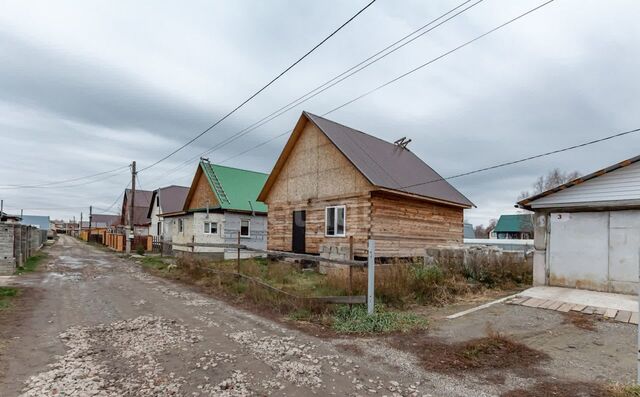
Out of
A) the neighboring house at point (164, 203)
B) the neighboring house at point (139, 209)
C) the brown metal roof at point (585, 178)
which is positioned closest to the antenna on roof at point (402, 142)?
the brown metal roof at point (585, 178)

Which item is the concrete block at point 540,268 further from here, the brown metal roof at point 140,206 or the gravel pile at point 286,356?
the brown metal roof at point 140,206

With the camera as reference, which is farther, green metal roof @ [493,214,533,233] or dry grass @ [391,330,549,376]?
green metal roof @ [493,214,533,233]

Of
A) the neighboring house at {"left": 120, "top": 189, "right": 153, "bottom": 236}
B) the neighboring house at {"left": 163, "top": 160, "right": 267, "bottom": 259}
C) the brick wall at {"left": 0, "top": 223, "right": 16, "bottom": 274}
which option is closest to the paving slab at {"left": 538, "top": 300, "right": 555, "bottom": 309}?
the neighboring house at {"left": 163, "top": 160, "right": 267, "bottom": 259}

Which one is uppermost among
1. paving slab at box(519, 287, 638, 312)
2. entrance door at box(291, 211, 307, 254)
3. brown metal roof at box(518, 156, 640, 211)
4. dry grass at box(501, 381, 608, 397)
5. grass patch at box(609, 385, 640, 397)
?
brown metal roof at box(518, 156, 640, 211)

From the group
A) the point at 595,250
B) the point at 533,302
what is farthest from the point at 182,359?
the point at 595,250

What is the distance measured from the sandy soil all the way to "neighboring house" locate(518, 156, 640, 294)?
3.55m

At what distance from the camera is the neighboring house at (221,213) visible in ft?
76.6

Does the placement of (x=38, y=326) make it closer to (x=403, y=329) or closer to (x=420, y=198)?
(x=403, y=329)

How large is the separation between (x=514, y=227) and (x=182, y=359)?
6186 centimetres

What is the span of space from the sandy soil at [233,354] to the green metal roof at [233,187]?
1493cm

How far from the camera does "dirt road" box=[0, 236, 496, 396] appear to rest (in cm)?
431

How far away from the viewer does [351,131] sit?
19.6 m

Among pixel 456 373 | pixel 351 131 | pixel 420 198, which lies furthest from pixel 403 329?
pixel 351 131

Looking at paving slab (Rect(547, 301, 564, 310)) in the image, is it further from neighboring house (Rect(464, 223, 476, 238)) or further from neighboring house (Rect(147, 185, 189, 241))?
neighboring house (Rect(464, 223, 476, 238))
